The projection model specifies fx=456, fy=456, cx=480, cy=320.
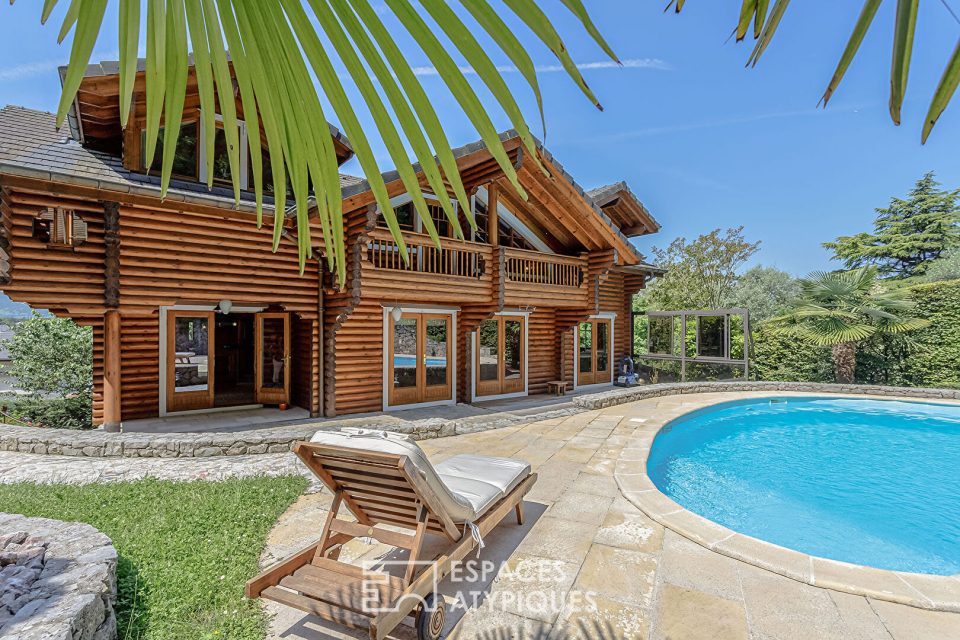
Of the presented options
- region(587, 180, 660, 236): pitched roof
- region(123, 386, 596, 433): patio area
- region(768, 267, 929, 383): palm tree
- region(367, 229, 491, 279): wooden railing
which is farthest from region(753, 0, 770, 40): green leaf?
region(768, 267, 929, 383): palm tree

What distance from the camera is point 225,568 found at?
320 centimetres

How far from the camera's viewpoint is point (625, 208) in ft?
46.1

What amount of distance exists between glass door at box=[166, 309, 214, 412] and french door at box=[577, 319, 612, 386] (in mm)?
9513

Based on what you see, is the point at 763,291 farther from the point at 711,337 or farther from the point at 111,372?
the point at 111,372

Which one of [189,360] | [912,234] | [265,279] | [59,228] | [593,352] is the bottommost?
[593,352]

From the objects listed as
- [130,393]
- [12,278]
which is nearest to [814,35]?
[12,278]

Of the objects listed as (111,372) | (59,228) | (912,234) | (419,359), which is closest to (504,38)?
(59,228)

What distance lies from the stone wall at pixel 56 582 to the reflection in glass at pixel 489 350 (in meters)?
8.77

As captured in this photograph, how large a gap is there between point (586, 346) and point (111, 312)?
11501 millimetres

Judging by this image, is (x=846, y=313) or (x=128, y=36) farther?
(x=846, y=313)

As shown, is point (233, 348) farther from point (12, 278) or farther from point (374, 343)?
point (12, 278)

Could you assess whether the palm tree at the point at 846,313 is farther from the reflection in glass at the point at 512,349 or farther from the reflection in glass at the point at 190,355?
the reflection in glass at the point at 190,355

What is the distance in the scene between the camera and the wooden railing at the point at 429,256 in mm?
8656

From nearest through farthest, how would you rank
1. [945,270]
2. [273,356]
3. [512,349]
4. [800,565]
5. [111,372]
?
1. [800,565]
2. [111,372]
3. [273,356]
4. [512,349]
5. [945,270]
